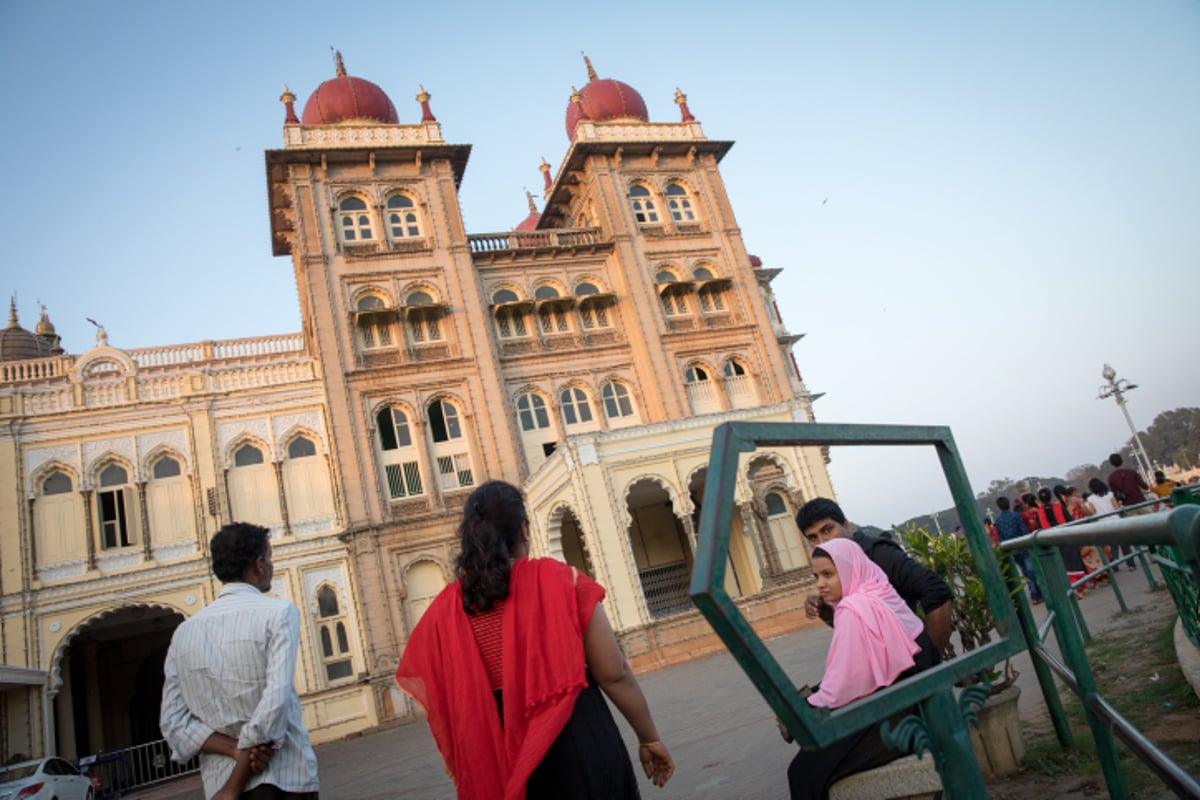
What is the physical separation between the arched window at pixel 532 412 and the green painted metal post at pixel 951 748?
21.2m

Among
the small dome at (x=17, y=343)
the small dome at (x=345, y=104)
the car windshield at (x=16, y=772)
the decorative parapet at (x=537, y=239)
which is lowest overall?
the car windshield at (x=16, y=772)

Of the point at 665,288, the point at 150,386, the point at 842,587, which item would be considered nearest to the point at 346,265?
the point at 150,386

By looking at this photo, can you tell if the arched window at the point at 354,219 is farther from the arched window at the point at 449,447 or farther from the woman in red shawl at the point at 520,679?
the woman in red shawl at the point at 520,679

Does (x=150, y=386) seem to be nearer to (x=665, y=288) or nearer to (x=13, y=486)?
(x=13, y=486)

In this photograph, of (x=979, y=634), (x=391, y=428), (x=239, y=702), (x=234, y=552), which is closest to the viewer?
(x=239, y=702)

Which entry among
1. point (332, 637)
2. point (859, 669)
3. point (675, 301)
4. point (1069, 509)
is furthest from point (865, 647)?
point (675, 301)

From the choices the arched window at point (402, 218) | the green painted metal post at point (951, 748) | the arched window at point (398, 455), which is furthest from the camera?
the arched window at point (402, 218)

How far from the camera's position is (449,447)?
2172 cm

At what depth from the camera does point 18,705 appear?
664 inches

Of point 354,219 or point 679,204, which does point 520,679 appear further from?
point 679,204

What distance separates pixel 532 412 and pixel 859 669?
20358 mm

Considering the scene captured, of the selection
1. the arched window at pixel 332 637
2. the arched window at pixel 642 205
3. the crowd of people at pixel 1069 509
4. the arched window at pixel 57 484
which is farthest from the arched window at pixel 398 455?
the crowd of people at pixel 1069 509

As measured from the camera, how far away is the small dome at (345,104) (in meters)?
24.2

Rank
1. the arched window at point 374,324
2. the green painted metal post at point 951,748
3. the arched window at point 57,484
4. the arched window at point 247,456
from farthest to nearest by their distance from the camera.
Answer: the arched window at point 374,324 < the arched window at point 247,456 < the arched window at point 57,484 < the green painted metal post at point 951,748
